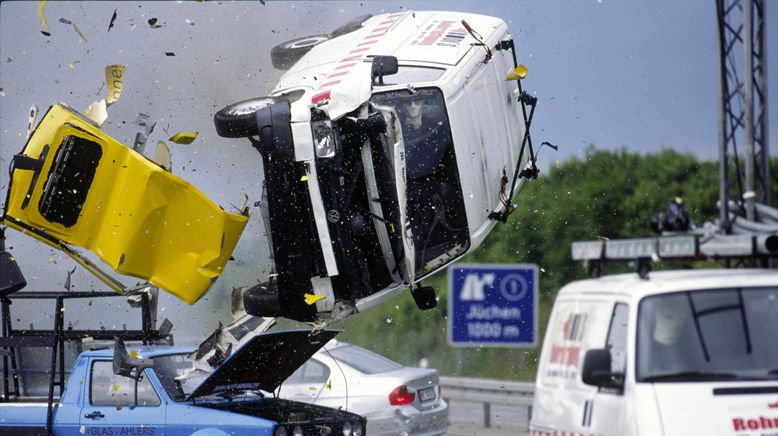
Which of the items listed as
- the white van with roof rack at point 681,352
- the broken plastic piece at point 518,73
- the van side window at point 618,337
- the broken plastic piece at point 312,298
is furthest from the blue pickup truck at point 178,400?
the broken plastic piece at point 518,73

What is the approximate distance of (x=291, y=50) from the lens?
49.1 ft

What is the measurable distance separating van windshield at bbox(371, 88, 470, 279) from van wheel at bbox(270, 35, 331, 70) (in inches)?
117

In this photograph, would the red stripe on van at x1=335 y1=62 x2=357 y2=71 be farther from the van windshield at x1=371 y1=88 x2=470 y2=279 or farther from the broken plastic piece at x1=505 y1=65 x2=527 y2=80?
the broken plastic piece at x1=505 y1=65 x2=527 y2=80

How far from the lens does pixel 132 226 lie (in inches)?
440

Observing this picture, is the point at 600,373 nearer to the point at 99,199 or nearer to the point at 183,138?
the point at 99,199

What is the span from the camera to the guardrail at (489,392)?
16.9m

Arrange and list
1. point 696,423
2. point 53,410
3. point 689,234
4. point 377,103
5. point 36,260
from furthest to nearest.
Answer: point 36,260, point 377,103, point 53,410, point 689,234, point 696,423

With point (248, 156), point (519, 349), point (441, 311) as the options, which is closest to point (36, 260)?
point (248, 156)

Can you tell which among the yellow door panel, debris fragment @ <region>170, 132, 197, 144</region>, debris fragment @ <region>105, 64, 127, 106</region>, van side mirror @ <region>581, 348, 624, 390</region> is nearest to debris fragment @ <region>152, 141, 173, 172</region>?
the yellow door panel

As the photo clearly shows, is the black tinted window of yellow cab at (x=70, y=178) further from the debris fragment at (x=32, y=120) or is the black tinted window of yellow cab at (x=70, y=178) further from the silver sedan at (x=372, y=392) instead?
the silver sedan at (x=372, y=392)

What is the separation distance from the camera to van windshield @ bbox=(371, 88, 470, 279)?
1192 cm

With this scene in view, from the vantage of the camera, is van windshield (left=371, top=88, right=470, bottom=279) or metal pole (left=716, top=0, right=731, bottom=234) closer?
metal pole (left=716, top=0, right=731, bottom=234)

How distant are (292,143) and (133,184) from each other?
1.43 metres

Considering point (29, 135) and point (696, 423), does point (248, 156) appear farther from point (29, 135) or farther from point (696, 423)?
point (696, 423)
